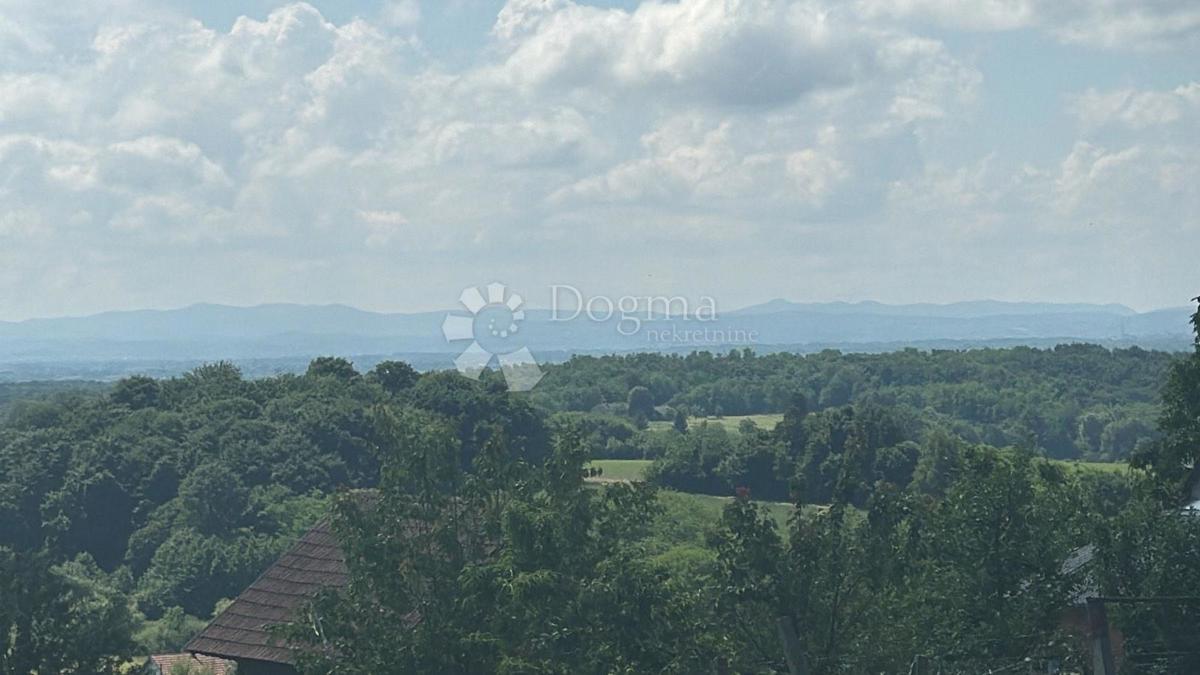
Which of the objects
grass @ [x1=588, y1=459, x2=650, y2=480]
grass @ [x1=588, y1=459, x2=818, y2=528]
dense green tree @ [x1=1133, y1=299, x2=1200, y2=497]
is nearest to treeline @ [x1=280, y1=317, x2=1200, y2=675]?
dense green tree @ [x1=1133, y1=299, x2=1200, y2=497]

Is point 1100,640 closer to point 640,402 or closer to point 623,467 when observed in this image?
point 623,467

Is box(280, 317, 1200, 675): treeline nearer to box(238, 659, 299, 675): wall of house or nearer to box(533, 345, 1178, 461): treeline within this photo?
box(238, 659, 299, 675): wall of house

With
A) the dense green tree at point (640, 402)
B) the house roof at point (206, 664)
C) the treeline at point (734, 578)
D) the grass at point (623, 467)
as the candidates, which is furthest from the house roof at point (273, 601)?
the dense green tree at point (640, 402)

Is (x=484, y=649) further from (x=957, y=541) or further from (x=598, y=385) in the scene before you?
(x=598, y=385)

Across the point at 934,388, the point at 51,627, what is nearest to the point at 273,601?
the point at 51,627

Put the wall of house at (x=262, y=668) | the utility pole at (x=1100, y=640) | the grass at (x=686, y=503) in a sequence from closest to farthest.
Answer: the utility pole at (x=1100, y=640) → the wall of house at (x=262, y=668) → the grass at (x=686, y=503)

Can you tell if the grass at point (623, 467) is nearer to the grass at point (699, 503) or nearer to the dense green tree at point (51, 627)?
the grass at point (699, 503)
